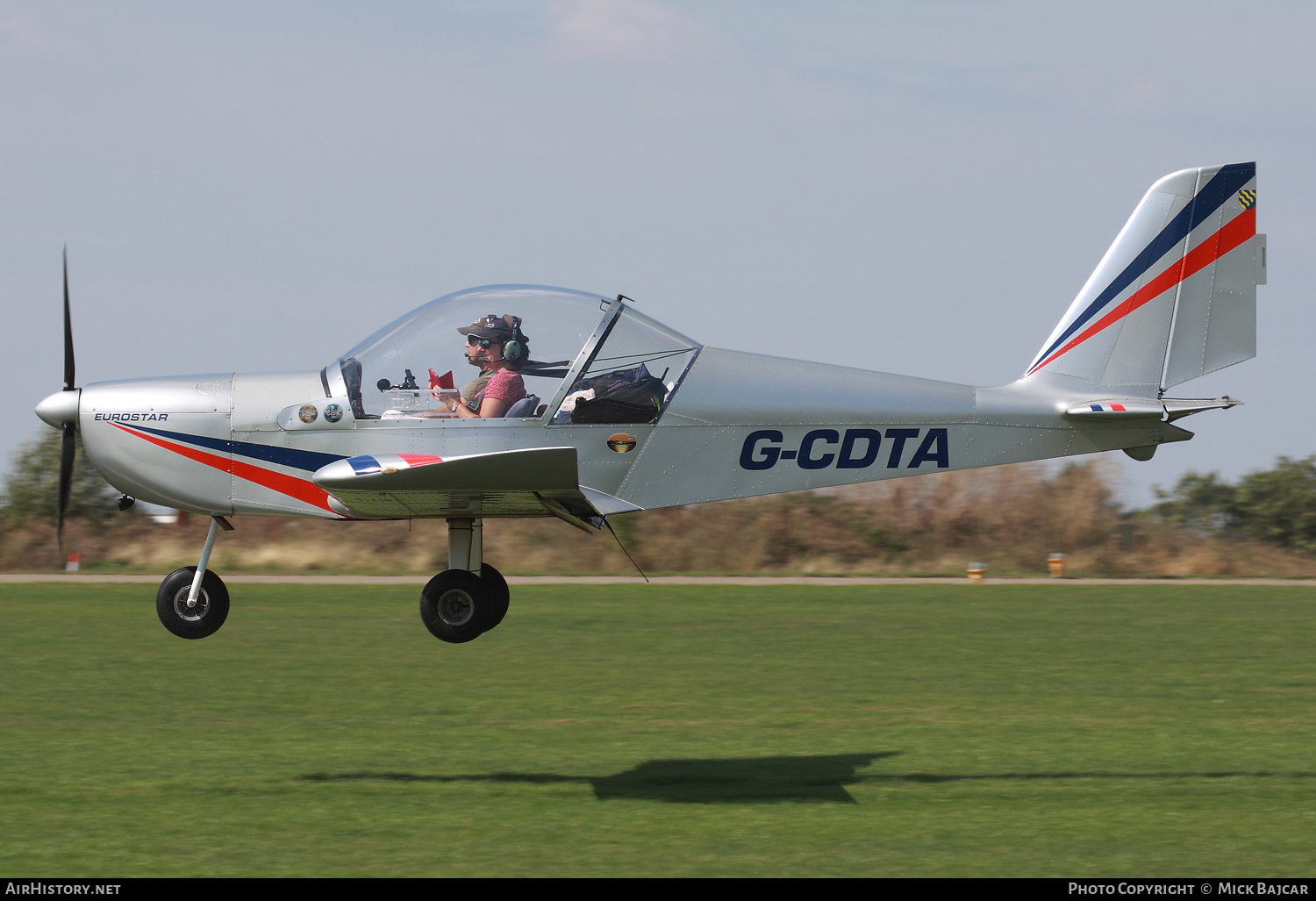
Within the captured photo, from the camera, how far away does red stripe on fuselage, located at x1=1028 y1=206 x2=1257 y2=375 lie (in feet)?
37.4

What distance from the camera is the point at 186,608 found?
10812mm

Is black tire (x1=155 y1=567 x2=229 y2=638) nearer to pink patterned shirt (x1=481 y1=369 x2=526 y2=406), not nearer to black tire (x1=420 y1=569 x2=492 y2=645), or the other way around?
black tire (x1=420 y1=569 x2=492 y2=645)

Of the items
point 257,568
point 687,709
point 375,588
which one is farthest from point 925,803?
point 257,568

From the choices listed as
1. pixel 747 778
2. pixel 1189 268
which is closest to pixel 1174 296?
pixel 1189 268

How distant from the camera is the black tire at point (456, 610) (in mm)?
10891

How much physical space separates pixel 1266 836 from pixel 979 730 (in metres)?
4.95

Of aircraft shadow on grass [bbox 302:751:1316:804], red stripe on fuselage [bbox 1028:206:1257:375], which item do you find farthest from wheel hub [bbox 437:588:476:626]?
red stripe on fuselage [bbox 1028:206:1257:375]

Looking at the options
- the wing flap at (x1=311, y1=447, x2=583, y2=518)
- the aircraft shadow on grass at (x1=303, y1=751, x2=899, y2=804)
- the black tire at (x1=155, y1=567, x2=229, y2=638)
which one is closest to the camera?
the wing flap at (x1=311, y1=447, x2=583, y2=518)

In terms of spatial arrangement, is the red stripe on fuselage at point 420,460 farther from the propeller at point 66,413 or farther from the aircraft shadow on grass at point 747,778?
the aircraft shadow on grass at point 747,778

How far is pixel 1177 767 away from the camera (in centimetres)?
1355

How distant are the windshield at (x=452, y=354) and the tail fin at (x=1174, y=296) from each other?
3872mm

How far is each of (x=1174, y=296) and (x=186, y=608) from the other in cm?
836

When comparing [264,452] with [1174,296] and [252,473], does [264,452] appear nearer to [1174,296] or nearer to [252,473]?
[252,473]

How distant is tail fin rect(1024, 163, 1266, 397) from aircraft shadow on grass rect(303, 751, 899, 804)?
4284 millimetres
